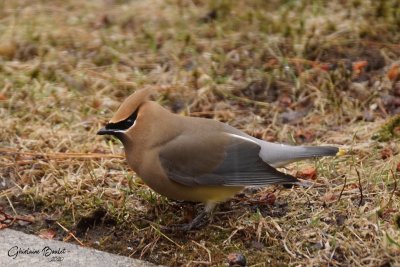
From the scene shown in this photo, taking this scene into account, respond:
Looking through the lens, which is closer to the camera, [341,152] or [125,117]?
[125,117]

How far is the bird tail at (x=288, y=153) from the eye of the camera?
445cm

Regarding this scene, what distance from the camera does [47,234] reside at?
14.3 feet

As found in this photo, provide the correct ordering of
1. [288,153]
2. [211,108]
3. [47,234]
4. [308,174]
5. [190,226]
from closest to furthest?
1. [190,226]
2. [47,234]
3. [288,153]
4. [308,174]
5. [211,108]

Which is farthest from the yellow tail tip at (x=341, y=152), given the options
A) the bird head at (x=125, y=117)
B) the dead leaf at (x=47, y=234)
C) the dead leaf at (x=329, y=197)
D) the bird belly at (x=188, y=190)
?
the dead leaf at (x=47, y=234)

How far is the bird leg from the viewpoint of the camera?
14.0 ft

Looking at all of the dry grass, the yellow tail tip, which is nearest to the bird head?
the dry grass

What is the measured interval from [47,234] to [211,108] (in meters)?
1.89

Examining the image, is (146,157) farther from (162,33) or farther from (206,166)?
(162,33)

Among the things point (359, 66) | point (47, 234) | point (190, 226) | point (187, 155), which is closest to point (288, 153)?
point (187, 155)

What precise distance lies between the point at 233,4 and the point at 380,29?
134 centimetres

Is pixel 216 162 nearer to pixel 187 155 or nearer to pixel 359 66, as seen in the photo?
pixel 187 155

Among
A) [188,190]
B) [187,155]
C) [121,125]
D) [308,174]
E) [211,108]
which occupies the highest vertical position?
[121,125]

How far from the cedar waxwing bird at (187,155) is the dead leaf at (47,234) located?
1.83 ft
